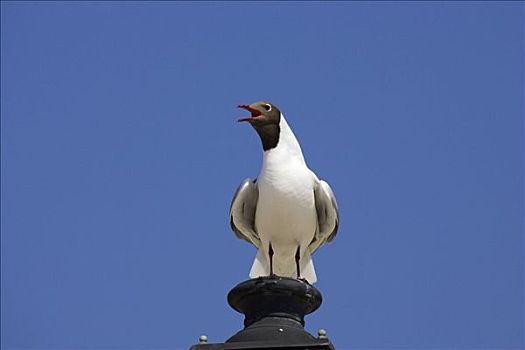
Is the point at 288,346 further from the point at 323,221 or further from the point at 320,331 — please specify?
the point at 323,221

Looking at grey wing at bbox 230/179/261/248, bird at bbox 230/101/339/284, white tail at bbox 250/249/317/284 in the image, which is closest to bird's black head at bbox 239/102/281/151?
bird at bbox 230/101/339/284

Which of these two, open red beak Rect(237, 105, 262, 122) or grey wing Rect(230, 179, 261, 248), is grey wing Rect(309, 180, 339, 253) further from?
open red beak Rect(237, 105, 262, 122)

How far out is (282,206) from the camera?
7.74 m

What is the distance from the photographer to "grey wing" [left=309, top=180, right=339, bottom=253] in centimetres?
789

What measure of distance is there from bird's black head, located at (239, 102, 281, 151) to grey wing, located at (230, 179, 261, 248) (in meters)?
0.35

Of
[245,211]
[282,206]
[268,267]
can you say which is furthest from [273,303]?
[245,211]

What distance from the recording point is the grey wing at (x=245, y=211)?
8.01 meters

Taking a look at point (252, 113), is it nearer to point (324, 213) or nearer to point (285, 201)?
point (285, 201)

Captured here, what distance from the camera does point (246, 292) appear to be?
220 inches

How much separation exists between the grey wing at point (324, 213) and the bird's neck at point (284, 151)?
277mm

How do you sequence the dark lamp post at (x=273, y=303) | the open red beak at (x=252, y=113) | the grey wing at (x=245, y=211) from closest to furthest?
the dark lamp post at (x=273, y=303) < the open red beak at (x=252, y=113) < the grey wing at (x=245, y=211)

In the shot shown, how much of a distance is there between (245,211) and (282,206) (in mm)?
447

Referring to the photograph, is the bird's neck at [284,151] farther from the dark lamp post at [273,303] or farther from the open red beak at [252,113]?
the dark lamp post at [273,303]

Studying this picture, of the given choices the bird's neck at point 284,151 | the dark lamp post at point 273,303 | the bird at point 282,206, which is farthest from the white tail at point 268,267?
the dark lamp post at point 273,303
